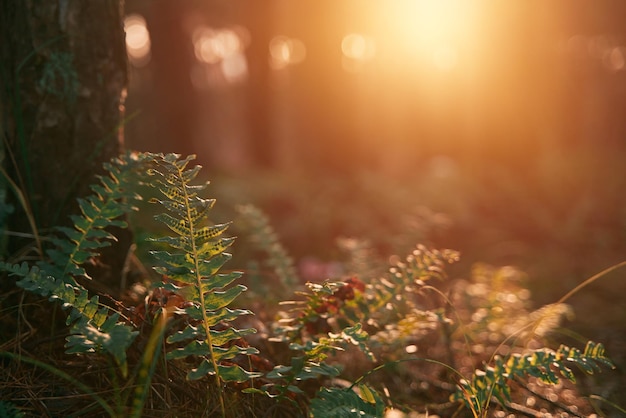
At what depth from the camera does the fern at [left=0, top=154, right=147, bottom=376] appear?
1.48m

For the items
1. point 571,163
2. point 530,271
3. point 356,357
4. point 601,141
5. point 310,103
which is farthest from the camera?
point 310,103

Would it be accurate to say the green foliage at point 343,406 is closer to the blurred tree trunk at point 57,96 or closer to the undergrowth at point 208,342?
the undergrowth at point 208,342

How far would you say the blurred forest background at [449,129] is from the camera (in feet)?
24.1

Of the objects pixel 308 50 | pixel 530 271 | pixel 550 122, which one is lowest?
pixel 530 271

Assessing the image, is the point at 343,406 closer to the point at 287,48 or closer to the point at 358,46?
the point at 287,48

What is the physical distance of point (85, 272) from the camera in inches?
77.4

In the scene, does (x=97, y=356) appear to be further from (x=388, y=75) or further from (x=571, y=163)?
(x=388, y=75)

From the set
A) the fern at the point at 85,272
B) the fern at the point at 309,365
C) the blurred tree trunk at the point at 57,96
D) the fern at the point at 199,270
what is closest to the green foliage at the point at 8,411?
the fern at the point at 85,272

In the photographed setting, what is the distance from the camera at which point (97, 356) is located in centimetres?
186

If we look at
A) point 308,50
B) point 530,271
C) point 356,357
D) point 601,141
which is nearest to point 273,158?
point 308,50

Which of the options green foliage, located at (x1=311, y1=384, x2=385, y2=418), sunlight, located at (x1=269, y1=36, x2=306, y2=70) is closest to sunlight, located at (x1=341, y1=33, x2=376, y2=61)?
sunlight, located at (x1=269, y1=36, x2=306, y2=70)

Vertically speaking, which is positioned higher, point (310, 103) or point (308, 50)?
point (308, 50)

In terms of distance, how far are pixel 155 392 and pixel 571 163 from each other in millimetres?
9623

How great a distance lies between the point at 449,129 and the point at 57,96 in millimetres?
14696
